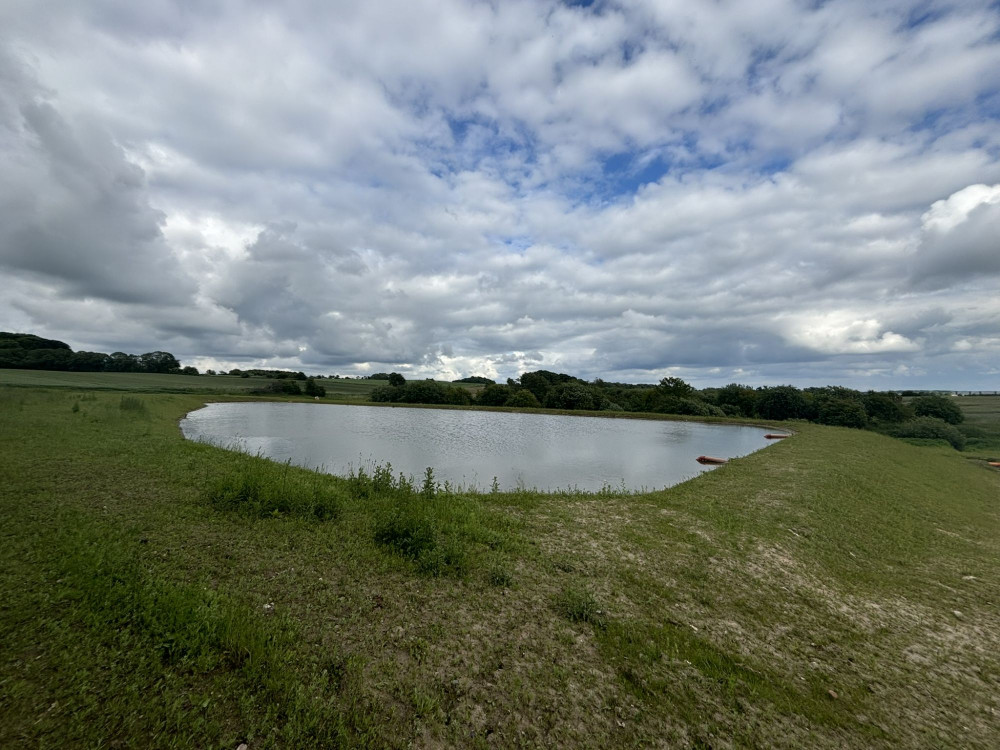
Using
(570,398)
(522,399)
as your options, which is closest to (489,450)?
(570,398)

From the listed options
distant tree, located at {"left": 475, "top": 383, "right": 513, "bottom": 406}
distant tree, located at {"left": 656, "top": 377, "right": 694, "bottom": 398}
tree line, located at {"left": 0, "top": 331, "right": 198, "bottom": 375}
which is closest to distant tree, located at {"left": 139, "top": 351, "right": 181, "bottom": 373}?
tree line, located at {"left": 0, "top": 331, "right": 198, "bottom": 375}

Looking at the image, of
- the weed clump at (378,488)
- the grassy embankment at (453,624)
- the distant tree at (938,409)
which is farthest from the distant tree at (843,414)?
the weed clump at (378,488)

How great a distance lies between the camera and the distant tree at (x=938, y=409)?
169ft

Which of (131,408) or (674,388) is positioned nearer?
(131,408)

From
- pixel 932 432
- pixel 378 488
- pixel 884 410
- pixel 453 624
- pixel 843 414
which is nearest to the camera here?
pixel 453 624

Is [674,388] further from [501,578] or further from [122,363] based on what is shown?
[122,363]

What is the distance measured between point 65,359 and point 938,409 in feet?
425

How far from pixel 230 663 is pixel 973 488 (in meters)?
25.6

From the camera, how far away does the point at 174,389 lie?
2361 inches

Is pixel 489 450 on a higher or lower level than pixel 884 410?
lower

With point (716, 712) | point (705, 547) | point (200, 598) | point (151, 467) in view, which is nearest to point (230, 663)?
point (200, 598)


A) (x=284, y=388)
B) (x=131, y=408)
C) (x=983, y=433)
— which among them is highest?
(x=284, y=388)

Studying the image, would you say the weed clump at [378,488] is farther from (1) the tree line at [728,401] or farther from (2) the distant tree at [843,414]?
(2) the distant tree at [843,414]

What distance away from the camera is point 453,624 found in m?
4.62
